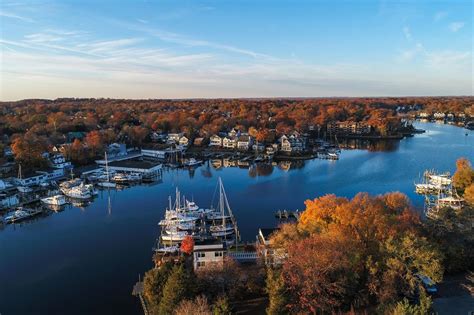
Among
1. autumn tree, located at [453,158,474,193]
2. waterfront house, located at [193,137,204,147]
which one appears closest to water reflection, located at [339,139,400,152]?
waterfront house, located at [193,137,204,147]

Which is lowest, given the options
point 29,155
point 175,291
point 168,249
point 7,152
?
point 168,249

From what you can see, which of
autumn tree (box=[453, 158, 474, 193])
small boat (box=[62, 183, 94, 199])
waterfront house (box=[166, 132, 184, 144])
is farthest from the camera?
waterfront house (box=[166, 132, 184, 144])

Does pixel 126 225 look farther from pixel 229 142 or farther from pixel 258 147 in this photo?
pixel 229 142

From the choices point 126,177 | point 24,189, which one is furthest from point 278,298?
point 24,189

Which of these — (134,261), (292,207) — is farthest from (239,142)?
(134,261)

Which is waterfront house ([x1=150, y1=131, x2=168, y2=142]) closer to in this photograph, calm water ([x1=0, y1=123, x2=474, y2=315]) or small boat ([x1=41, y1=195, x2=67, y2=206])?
calm water ([x1=0, y1=123, x2=474, y2=315])

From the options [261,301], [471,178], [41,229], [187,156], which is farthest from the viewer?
[187,156]

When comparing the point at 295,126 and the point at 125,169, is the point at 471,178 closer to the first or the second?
the point at 125,169
